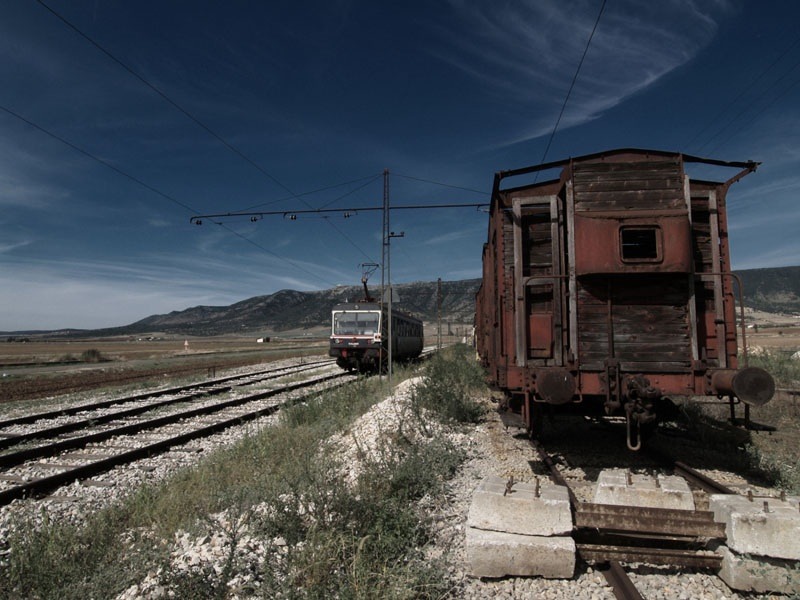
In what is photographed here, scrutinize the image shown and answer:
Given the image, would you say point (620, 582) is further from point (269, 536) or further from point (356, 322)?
point (356, 322)

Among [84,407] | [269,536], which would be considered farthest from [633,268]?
[84,407]

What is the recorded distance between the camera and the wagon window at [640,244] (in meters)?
5.78

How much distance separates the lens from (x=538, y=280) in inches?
250

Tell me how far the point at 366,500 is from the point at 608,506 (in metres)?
2.07

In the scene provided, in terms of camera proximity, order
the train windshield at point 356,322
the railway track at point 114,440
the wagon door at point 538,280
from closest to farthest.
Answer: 1. the wagon door at point 538,280
2. the railway track at point 114,440
3. the train windshield at point 356,322

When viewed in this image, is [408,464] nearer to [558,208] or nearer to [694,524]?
[694,524]

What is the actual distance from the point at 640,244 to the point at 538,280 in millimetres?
1321

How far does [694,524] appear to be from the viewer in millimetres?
3645

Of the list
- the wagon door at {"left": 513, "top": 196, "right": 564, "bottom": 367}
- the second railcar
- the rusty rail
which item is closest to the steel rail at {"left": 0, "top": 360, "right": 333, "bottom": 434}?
the second railcar

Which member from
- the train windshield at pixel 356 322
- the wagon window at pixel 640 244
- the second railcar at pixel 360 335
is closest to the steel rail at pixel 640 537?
the wagon window at pixel 640 244

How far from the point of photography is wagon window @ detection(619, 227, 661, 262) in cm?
578

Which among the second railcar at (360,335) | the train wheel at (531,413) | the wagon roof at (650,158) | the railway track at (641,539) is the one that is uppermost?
the wagon roof at (650,158)

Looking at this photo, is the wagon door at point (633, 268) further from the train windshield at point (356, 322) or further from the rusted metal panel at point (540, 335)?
A: the train windshield at point (356, 322)

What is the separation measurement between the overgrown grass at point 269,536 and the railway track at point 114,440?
1.79 meters
